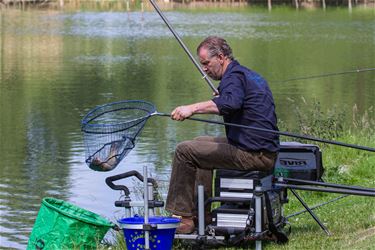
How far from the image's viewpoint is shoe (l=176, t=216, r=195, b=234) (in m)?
6.83

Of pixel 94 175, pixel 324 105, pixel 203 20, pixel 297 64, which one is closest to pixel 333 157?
pixel 94 175

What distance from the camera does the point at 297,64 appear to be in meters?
32.2

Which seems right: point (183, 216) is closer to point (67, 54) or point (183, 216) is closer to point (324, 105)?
point (324, 105)

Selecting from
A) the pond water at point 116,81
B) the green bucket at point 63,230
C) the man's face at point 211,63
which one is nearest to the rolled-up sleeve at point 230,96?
the man's face at point 211,63

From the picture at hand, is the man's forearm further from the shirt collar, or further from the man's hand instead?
the shirt collar

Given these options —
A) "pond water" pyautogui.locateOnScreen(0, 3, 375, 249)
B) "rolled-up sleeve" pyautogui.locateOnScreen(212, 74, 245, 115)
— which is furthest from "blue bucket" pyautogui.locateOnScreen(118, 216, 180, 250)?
"pond water" pyautogui.locateOnScreen(0, 3, 375, 249)

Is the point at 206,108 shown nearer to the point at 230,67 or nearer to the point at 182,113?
the point at 182,113

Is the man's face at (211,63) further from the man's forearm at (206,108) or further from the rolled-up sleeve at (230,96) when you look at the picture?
the man's forearm at (206,108)

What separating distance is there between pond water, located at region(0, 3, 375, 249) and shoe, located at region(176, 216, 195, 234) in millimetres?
3198

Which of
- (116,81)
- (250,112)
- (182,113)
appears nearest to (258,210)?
(250,112)

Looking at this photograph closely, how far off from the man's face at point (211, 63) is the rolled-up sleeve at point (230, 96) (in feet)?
0.48

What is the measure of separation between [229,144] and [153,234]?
33.3 inches

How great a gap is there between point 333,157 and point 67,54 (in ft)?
81.8

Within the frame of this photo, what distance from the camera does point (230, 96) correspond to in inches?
261
